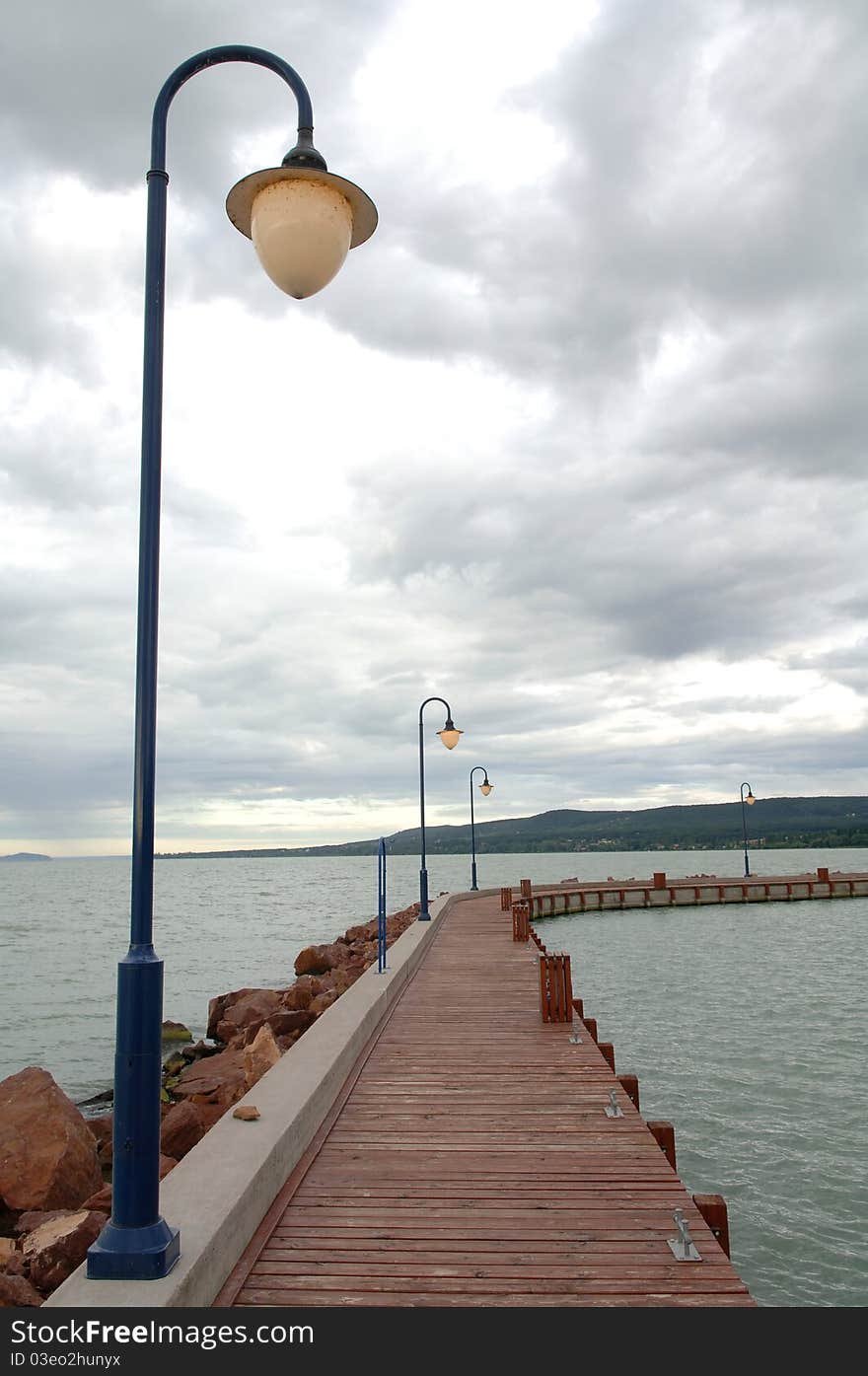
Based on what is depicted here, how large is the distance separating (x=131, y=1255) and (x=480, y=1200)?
2368mm

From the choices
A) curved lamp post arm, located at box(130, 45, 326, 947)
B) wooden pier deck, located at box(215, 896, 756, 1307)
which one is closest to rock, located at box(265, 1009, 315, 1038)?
wooden pier deck, located at box(215, 896, 756, 1307)

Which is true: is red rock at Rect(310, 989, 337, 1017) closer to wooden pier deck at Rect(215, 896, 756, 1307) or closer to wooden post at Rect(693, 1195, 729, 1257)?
wooden pier deck at Rect(215, 896, 756, 1307)

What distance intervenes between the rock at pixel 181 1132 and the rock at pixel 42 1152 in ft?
2.46

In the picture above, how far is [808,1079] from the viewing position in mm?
14586

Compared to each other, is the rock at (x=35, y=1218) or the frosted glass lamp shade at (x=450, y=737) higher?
the frosted glass lamp shade at (x=450, y=737)

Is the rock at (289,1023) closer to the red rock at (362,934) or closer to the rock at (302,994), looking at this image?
the rock at (302,994)

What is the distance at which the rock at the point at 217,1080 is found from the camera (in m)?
10.8

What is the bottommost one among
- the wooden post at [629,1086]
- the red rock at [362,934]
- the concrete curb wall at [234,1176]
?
the red rock at [362,934]

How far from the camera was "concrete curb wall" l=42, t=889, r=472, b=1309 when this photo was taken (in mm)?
3881

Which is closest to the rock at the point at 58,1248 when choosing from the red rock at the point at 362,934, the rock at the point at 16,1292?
the rock at the point at 16,1292

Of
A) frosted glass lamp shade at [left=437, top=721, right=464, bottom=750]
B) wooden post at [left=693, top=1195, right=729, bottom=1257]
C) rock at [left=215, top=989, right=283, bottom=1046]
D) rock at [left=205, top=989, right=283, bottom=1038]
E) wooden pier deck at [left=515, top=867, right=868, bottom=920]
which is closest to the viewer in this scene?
wooden post at [left=693, top=1195, right=729, bottom=1257]

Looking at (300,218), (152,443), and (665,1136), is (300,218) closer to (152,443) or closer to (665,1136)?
(152,443)
